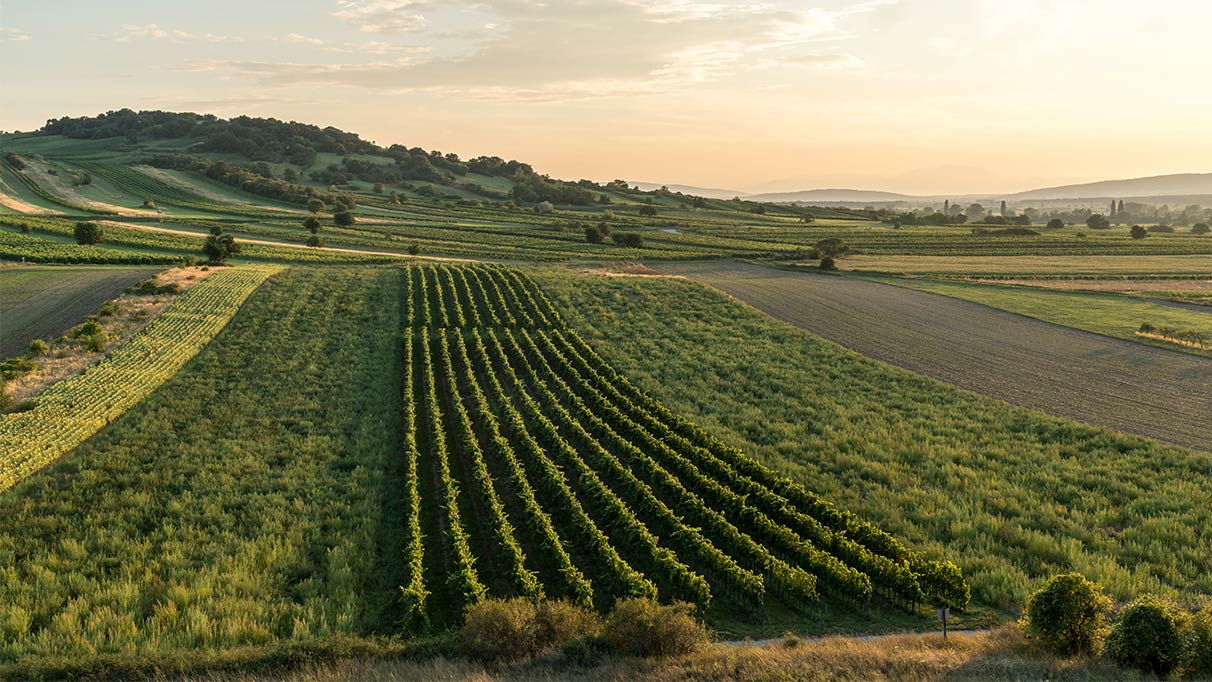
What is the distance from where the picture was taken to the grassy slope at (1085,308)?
5056cm

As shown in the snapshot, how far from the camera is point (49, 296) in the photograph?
1997 inches

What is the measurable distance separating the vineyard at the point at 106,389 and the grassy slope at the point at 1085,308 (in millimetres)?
55536

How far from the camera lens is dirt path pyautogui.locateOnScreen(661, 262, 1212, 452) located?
31047 mm

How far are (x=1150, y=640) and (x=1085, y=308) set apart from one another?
182 feet

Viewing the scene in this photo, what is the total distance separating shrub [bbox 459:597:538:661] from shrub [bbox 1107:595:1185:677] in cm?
1050

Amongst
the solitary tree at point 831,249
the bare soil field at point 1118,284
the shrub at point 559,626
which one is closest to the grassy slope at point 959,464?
the shrub at point 559,626

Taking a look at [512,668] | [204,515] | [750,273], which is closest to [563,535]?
[512,668]

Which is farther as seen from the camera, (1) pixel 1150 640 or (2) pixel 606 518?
(2) pixel 606 518

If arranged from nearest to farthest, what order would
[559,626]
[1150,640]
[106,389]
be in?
[1150,640], [559,626], [106,389]

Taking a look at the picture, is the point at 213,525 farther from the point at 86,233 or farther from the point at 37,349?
the point at 86,233

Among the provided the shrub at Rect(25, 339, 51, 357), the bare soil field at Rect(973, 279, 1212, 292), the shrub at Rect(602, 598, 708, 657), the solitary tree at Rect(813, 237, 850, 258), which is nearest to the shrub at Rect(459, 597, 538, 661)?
the shrub at Rect(602, 598, 708, 657)

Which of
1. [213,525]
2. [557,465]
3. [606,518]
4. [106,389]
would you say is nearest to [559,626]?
[606,518]

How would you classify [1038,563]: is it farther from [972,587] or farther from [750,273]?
[750,273]

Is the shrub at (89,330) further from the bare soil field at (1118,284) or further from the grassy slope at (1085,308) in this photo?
the bare soil field at (1118,284)
